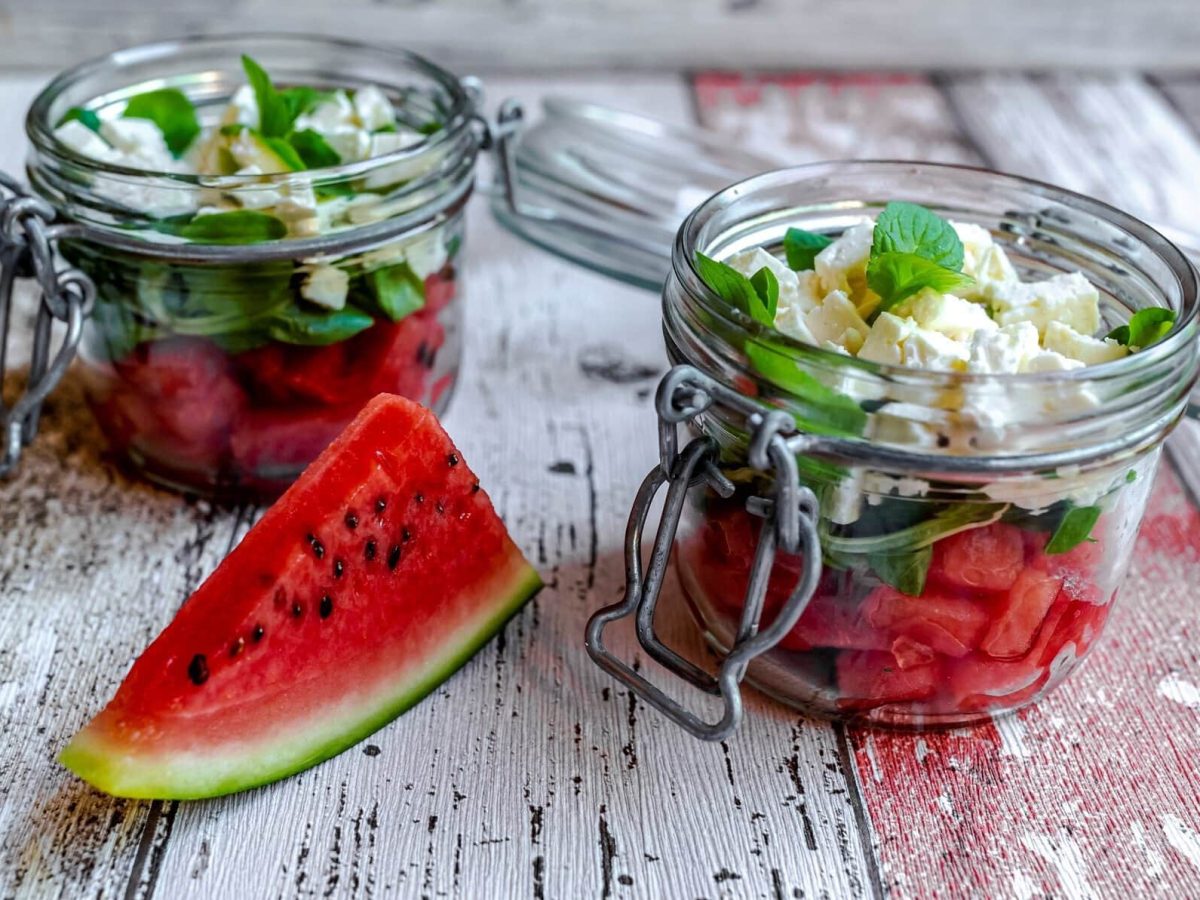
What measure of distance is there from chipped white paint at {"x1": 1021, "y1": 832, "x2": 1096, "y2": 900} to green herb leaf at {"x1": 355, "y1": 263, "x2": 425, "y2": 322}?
0.73 meters

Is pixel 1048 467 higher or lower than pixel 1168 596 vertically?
higher

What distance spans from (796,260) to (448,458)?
350mm

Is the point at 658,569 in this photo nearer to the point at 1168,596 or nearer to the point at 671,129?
the point at 1168,596

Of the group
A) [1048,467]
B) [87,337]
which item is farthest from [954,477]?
[87,337]

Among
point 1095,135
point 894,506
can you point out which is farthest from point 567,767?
point 1095,135

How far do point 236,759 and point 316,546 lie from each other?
17 cm

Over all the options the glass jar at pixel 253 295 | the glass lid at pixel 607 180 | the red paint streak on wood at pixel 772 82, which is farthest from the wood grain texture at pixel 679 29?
the glass jar at pixel 253 295

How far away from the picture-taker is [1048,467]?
0.90 meters

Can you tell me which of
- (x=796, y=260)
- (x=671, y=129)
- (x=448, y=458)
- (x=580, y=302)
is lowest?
(x=580, y=302)

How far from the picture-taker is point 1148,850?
3.14ft

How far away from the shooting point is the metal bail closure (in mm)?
871

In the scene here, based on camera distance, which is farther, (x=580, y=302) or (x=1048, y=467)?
(x=580, y=302)

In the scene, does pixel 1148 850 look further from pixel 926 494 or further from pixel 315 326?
pixel 315 326

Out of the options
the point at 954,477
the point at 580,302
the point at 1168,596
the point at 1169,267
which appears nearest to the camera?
the point at 954,477
